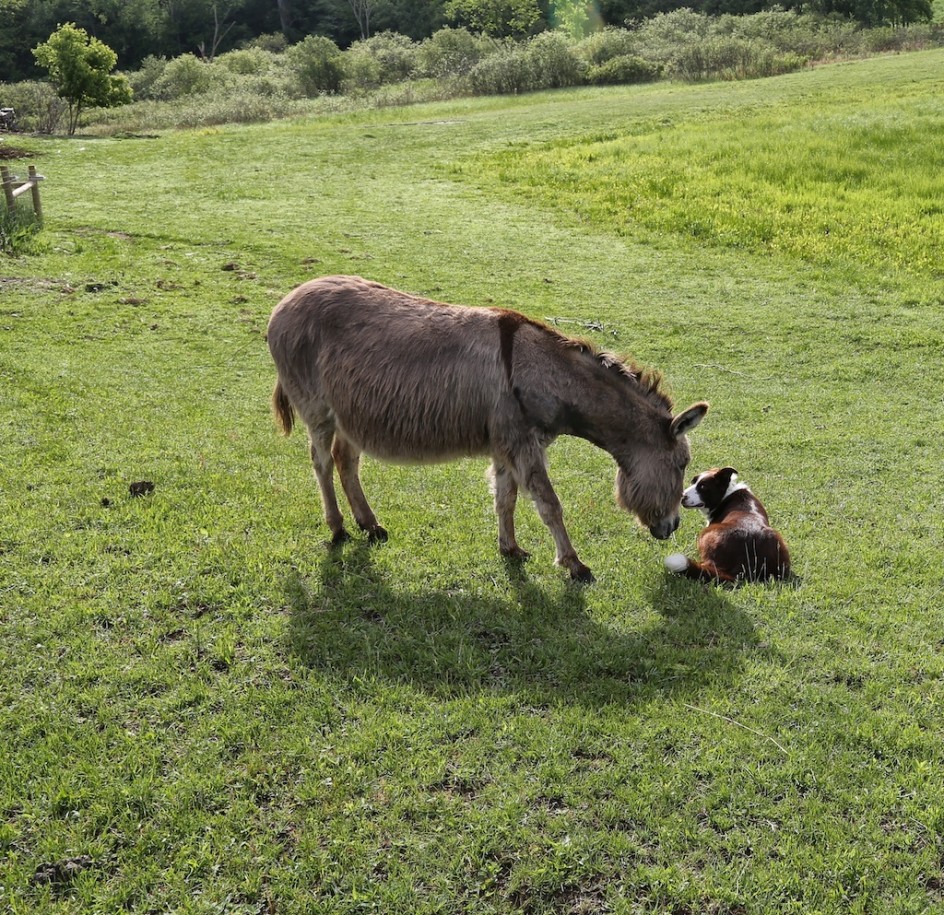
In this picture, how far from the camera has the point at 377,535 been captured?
20.9 ft

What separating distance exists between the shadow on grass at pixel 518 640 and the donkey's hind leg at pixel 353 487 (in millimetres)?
638

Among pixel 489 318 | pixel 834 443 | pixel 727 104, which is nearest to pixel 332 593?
pixel 489 318

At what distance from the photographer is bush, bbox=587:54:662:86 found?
1710 inches

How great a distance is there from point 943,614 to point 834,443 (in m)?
3.61

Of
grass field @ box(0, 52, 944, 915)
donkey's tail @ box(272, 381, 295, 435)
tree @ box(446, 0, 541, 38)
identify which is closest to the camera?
grass field @ box(0, 52, 944, 915)

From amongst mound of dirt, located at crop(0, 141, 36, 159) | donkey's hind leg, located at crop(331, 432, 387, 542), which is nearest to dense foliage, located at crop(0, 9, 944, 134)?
mound of dirt, located at crop(0, 141, 36, 159)

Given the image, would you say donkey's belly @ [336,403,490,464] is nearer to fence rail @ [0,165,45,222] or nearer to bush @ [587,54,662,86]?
fence rail @ [0,165,45,222]

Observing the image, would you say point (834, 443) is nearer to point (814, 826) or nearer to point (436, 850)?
point (814, 826)

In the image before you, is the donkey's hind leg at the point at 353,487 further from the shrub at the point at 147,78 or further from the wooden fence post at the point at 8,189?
the shrub at the point at 147,78

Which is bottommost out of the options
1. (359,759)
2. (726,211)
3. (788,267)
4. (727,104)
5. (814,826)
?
(814,826)

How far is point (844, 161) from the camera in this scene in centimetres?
2052

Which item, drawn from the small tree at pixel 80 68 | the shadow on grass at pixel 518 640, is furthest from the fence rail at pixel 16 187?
the small tree at pixel 80 68

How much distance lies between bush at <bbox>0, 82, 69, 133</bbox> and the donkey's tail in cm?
3382

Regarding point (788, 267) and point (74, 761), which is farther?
point (788, 267)
